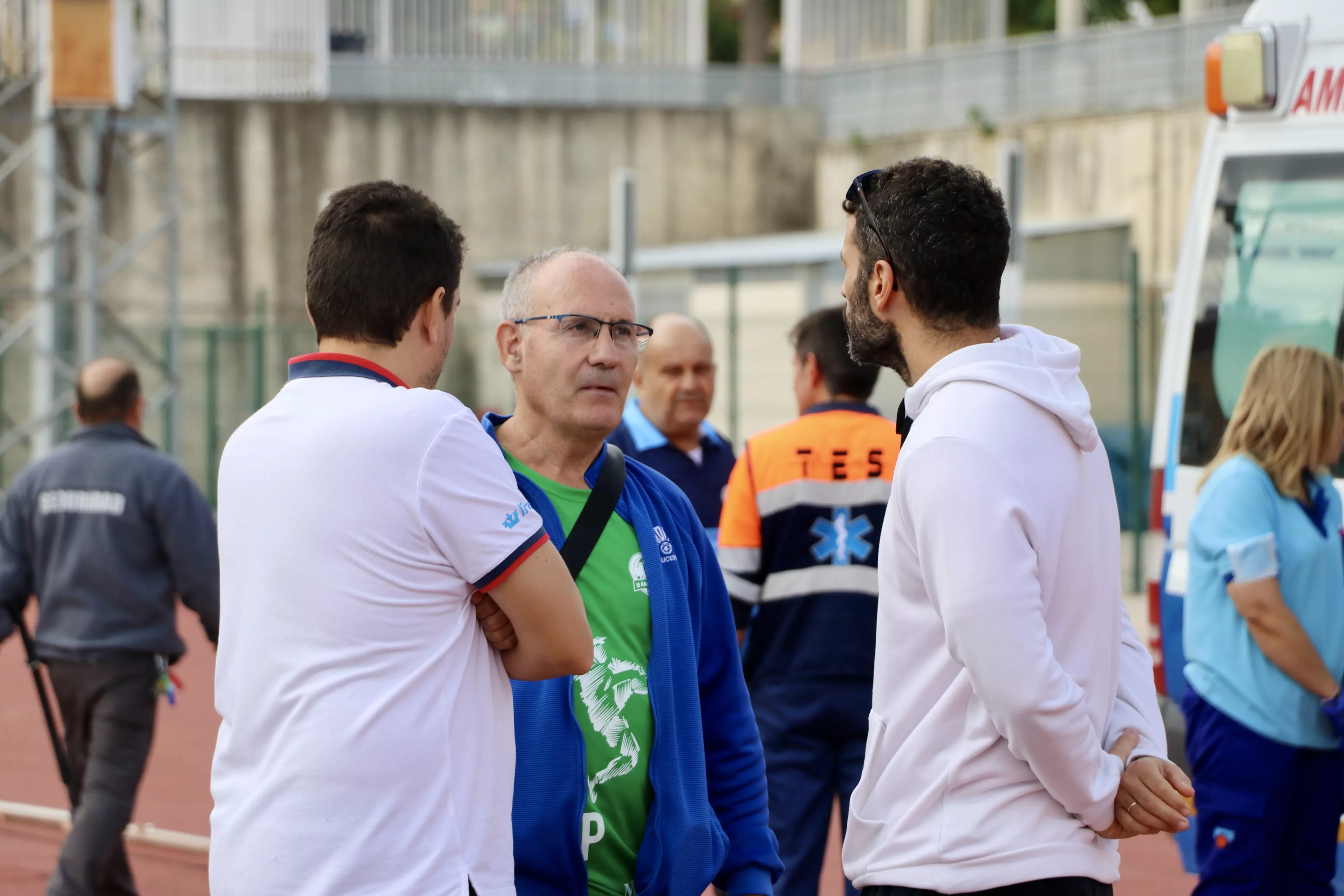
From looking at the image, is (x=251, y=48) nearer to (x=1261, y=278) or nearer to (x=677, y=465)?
(x=677, y=465)

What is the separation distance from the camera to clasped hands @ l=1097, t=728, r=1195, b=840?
2.33 m

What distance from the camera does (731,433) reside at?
14867 mm

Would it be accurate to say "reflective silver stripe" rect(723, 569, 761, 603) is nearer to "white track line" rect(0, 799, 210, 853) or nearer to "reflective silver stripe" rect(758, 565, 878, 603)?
"reflective silver stripe" rect(758, 565, 878, 603)

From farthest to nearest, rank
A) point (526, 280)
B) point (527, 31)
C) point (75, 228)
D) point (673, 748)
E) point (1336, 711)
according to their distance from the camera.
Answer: point (527, 31) < point (75, 228) < point (1336, 711) < point (526, 280) < point (673, 748)

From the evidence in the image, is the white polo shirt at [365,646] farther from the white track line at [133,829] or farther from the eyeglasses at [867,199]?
the white track line at [133,829]

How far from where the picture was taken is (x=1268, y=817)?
13.8 feet

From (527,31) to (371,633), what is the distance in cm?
2285

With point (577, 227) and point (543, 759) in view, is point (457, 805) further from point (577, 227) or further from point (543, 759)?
point (577, 227)

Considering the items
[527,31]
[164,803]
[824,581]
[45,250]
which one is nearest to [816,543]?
[824,581]

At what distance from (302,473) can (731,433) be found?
41.6ft

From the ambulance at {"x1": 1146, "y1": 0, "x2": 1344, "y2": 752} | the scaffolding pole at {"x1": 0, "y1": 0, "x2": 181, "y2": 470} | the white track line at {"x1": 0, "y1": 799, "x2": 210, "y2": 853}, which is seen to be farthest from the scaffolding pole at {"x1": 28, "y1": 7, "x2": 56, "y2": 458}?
the ambulance at {"x1": 1146, "y1": 0, "x2": 1344, "y2": 752}

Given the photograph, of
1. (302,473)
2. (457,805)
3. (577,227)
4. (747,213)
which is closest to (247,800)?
(457,805)

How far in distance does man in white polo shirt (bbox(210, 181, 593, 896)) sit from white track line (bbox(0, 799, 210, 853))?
4.05 meters

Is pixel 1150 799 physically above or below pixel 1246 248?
below
